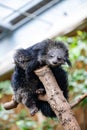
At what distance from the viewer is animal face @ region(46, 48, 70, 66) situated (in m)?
1.24

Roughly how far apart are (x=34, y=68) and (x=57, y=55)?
3.1 inches

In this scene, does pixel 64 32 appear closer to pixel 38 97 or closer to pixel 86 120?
pixel 86 120

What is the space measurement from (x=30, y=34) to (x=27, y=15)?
5.8 inches

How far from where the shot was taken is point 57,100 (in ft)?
3.93

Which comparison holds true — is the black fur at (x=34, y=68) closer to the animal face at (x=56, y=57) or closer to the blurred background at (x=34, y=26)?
the animal face at (x=56, y=57)

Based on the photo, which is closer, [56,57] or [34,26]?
[56,57]

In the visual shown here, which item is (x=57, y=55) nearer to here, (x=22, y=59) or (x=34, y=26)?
(x=22, y=59)

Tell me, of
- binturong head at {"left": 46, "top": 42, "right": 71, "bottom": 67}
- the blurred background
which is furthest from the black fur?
the blurred background

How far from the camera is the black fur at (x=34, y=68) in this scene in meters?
1.26

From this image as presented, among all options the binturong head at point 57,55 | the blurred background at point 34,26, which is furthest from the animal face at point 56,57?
the blurred background at point 34,26

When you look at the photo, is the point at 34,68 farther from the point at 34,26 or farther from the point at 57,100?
the point at 34,26

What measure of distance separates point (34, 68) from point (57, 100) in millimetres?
130

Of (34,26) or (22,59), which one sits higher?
(22,59)

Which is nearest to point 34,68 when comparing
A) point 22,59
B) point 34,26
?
point 22,59
